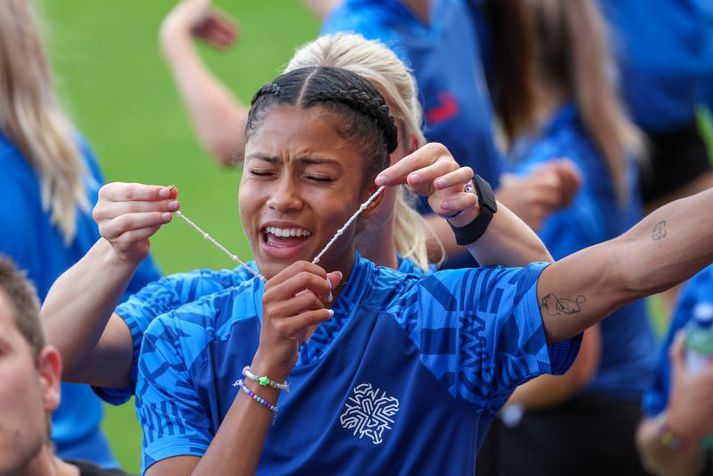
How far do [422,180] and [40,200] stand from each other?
5.18ft

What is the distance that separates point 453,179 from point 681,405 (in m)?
1.92

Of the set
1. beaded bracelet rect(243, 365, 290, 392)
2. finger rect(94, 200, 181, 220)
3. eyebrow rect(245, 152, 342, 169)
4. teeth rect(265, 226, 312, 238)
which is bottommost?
beaded bracelet rect(243, 365, 290, 392)

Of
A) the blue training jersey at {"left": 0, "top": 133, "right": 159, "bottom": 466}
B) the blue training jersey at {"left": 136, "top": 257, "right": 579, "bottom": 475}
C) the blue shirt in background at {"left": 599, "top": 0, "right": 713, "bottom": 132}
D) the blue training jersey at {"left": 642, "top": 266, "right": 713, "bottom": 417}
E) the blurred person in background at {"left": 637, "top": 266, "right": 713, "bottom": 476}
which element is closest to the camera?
the blue training jersey at {"left": 136, "top": 257, "right": 579, "bottom": 475}

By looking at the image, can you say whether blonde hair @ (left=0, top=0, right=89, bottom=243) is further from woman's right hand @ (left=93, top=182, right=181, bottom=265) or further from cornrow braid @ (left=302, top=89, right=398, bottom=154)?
cornrow braid @ (left=302, top=89, right=398, bottom=154)

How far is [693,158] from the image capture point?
20.8 feet

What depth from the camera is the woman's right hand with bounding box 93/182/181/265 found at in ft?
Result: 8.07

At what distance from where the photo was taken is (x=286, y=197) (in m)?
2.39

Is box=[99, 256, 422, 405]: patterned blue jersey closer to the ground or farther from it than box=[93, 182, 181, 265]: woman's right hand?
closer to the ground

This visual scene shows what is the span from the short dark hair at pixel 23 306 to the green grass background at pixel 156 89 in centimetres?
501

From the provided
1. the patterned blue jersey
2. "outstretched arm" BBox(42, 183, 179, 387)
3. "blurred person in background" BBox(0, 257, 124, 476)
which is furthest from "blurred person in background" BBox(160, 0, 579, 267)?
"blurred person in background" BBox(0, 257, 124, 476)

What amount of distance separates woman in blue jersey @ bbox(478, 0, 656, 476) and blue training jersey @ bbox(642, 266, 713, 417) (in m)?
0.33

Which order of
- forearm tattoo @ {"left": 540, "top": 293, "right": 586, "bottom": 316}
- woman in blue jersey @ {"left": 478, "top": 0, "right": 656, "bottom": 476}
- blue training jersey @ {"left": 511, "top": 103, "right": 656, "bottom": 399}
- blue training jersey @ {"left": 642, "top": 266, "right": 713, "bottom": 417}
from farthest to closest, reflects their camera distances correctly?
blue training jersey @ {"left": 511, "top": 103, "right": 656, "bottom": 399}
woman in blue jersey @ {"left": 478, "top": 0, "right": 656, "bottom": 476}
blue training jersey @ {"left": 642, "top": 266, "right": 713, "bottom": 417}
forearm tattoo @ {"left": 540, "top": 293, "right": 586, "bottom": 316}

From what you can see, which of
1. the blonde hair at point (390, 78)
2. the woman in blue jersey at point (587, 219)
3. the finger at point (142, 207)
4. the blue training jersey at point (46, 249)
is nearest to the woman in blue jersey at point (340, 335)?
the finger at point (142, 207)

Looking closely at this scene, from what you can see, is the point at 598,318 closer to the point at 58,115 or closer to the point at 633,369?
the point at 58,115
